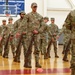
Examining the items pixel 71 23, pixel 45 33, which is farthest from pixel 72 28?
pixel 45 33

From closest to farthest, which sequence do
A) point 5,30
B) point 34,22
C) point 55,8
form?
point 34,22, point 5,30, point 55,8

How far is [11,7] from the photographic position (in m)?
23.1

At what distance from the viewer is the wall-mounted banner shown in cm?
2295

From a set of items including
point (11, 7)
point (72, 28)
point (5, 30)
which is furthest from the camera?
point (11, 7)

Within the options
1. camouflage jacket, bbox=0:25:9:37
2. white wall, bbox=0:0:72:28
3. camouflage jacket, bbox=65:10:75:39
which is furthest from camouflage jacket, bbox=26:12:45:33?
white wall, bbox=0:0:72:28

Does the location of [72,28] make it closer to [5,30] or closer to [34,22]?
[34,22]

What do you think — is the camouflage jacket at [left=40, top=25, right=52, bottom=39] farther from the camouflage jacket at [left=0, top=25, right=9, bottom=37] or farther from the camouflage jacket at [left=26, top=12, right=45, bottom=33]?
the camouflage jacket at [left=26, top=12, right=45, bottom=33]

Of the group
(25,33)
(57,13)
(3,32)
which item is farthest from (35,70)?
(57,13)

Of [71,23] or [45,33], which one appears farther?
[45,33]

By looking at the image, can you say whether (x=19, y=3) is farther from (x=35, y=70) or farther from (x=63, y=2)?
(x=35, y=70)

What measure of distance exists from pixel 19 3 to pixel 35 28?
13954 mm

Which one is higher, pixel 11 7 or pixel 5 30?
pixel 11 7

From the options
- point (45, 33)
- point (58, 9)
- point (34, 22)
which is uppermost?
point (58, 9)

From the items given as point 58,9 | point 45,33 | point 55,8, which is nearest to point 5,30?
point 45,33
